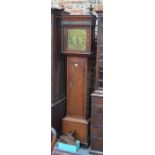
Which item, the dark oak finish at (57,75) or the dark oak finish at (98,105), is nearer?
the dark oak finish at (98,105)

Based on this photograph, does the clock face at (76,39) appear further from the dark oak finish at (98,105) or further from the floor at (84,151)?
the floor at (84,151)

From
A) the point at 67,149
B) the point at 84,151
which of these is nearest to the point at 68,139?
the point at 67,149

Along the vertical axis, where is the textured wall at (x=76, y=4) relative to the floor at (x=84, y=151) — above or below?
above

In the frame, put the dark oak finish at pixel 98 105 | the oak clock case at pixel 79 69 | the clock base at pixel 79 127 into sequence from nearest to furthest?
the dark oak finish at pixel 98 105, the oak clock case at pixel 79 69, the clock base at pixel 79 127

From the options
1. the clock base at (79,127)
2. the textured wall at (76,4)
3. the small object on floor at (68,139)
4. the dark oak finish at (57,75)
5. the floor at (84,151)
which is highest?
the textured wall at (76,4)

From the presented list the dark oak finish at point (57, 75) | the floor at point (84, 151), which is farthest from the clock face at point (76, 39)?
the floor at point (84, 151)

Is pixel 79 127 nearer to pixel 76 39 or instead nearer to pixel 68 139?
pixel 68 139

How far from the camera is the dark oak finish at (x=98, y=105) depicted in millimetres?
2986

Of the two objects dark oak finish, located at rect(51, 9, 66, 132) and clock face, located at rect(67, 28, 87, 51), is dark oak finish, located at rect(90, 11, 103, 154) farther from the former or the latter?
dark oak finish, located at rect(51, 9, 66, 132)

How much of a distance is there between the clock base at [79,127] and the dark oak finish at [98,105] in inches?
9.3

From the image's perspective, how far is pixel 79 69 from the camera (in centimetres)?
333
